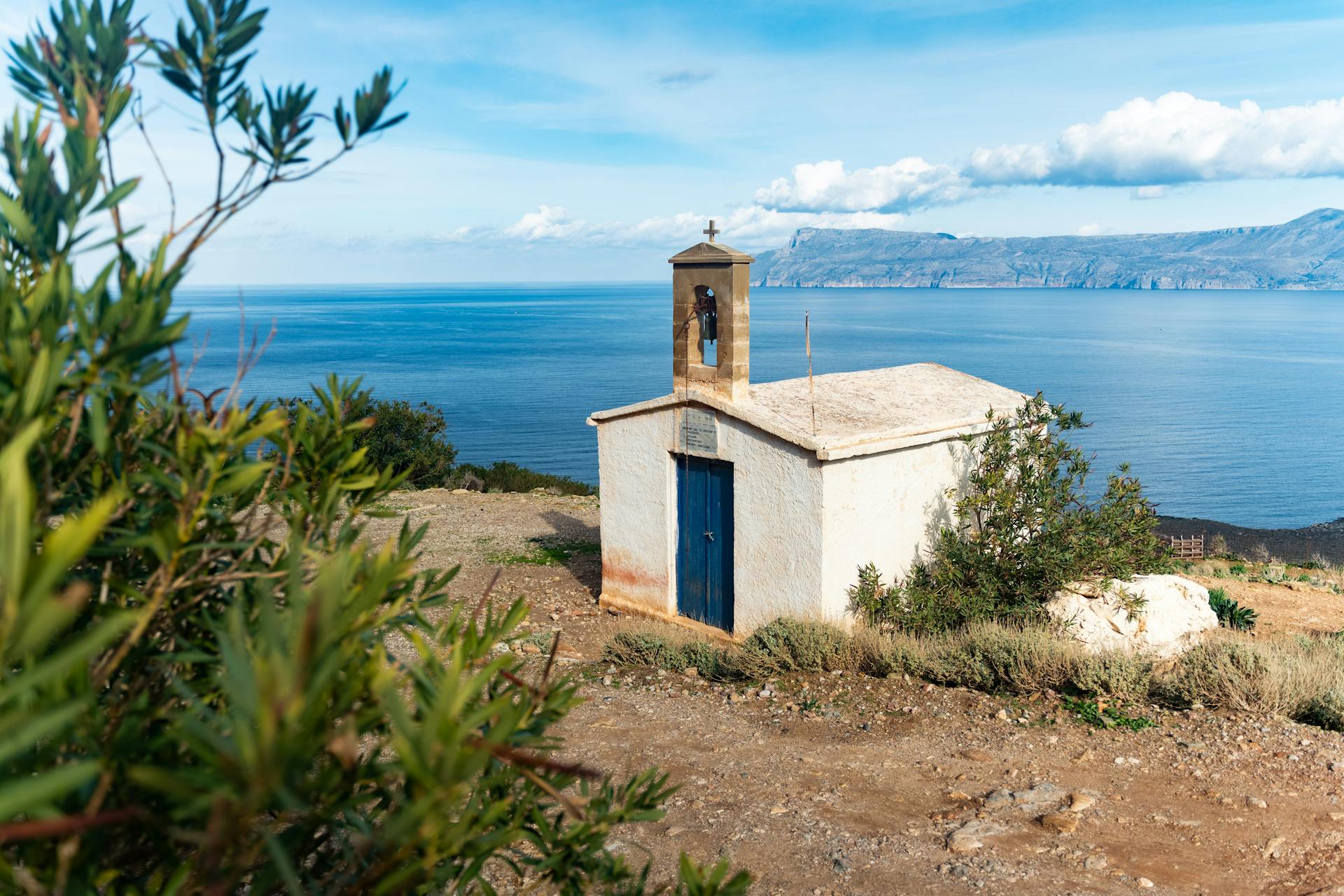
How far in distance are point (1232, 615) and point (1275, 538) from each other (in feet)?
59.9

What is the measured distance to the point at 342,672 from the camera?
8.00 feet

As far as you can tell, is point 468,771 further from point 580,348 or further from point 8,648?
point 580,348

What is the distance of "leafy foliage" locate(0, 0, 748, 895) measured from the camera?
1483 millimetres

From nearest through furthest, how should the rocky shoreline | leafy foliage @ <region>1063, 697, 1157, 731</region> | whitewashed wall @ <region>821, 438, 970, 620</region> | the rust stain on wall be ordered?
1. leafy foliage @ <region>1063, 697, 1157, 731</region>
2. whitewashed wall @ <region>821, 438, 970, 620</region>
3. the rust stain on wall
4. the rocky shoreline

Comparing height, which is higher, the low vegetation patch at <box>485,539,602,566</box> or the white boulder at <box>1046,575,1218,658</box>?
the white boulder at <box>1046,575,1218,658</box>

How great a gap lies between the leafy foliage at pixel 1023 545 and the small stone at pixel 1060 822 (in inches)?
157

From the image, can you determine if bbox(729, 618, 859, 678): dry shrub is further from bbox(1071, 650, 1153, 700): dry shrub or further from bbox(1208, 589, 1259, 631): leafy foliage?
bbox(1208, 589, 1259, 631): leafy foliage

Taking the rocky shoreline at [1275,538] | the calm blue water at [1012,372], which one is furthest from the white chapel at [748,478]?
the rocky shoreline at [1275,538]

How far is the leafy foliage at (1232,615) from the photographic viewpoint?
1146cm

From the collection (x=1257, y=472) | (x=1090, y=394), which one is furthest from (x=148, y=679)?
(x=1090, y=394)

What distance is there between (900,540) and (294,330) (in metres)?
134

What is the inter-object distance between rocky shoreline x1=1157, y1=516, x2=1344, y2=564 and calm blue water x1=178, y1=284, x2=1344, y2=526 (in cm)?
476

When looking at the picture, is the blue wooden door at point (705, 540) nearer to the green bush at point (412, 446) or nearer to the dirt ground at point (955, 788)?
the dirt ground at point (955, 788)

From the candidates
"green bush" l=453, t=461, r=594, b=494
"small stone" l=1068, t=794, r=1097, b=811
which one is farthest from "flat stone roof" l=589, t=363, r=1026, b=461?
"green bush" l=453, t=461, r=594, b=494
